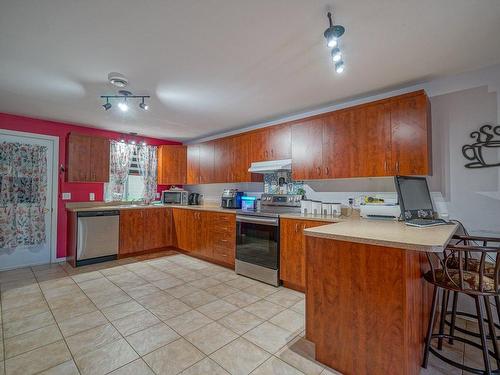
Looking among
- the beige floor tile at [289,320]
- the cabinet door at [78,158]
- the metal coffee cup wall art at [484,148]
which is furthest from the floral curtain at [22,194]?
the metal coffee cup wall art at [484,148]

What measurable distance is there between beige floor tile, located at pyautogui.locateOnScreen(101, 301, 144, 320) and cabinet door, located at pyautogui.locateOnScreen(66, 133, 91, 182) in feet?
8.89

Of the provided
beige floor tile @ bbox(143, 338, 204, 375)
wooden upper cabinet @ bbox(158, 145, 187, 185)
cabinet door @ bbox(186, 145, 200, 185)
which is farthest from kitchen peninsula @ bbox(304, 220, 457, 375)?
wooden upper cabinet @ bbox(158, 145, 187, 185)

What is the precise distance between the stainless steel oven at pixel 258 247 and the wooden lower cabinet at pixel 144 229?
200 centimetres

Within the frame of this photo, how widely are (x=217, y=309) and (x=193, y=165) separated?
3319 millimetres

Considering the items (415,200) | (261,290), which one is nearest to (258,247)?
(261,290)

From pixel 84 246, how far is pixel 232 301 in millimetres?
2809

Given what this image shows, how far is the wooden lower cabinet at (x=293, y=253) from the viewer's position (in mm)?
3021

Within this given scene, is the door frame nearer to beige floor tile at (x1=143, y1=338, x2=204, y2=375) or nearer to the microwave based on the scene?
the microwave

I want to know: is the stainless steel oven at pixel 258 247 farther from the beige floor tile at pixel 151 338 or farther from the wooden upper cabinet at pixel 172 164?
the wooden upper cabinet at pixel 172 164

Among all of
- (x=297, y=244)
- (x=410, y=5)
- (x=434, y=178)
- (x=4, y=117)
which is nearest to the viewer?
(x=410, y=5)

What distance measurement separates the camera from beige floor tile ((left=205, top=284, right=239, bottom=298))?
9.95 feet

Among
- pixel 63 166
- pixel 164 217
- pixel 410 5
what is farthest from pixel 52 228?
pixel 410 5

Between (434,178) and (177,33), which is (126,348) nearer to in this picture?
(177,33)

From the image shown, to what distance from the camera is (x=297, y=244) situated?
10.1 feet
